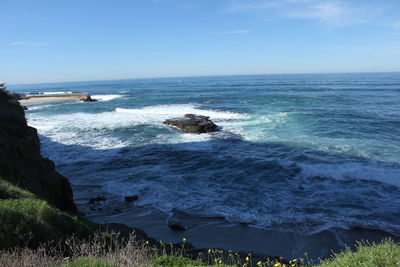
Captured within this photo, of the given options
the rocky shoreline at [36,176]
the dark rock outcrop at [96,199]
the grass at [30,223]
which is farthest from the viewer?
the dark rock outcrop at [96,199]

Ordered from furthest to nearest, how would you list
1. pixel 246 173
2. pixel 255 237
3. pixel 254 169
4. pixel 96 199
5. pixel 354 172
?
pixel 254 169 < pixel 246 173 < pixel 354 172 < pixel 96 199 < pixel 255 237

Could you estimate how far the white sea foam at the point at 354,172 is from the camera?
14.1 meters

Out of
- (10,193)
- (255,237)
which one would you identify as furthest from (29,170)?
(255,237)

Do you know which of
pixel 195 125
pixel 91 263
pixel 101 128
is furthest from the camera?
pixel 101 128

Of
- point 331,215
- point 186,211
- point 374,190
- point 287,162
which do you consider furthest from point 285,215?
point 287,162

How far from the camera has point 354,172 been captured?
1477 cm

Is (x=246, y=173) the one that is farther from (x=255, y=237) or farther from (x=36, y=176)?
(x=36, y=176)

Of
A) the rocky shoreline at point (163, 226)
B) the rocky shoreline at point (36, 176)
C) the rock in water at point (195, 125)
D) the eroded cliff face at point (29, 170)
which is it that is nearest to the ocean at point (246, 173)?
the rocky shoreline at point (163, 226)

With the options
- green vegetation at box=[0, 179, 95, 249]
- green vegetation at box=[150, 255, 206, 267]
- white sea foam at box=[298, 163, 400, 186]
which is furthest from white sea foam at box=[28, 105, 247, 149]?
green vegetation at box=[150, 255, 206, 267]

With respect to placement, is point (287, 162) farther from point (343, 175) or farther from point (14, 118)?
point (14, 118)

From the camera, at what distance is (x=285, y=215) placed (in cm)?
1105

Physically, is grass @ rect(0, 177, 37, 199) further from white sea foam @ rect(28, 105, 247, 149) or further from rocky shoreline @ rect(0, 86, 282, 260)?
white sea foam @ rect(28, 105, 247, 149)

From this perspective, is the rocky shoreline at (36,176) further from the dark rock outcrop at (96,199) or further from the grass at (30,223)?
the grass at (30,223)

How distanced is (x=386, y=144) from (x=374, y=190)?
9100mm
